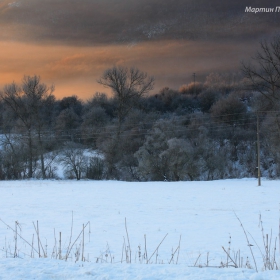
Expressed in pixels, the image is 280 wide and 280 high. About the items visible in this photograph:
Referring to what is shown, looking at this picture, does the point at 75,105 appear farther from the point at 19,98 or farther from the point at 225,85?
the point at 225,85

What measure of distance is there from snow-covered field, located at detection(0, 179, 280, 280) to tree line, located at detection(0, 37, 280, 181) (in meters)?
15.5

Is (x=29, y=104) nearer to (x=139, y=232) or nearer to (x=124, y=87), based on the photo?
(x=124, y=87)

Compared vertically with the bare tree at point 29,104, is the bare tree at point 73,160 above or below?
below

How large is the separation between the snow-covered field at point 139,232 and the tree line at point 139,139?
15522 mm

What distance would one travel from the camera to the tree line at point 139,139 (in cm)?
3684

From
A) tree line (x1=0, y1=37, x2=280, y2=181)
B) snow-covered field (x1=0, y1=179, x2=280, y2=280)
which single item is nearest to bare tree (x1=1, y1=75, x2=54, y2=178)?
tree line (x1=0, y1=37, x2=280, y2=181)

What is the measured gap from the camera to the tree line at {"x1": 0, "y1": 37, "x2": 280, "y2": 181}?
36844mm

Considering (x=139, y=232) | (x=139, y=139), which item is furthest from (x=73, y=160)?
(x=139, y=232)

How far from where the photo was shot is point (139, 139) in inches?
1711

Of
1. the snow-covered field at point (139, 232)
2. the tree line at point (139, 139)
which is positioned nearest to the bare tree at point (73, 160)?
the tree line at point (139, 139)

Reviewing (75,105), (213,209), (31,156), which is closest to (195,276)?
(213,209)

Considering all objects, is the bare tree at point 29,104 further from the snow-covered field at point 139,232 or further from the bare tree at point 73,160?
the snow-covered field at point 139,232

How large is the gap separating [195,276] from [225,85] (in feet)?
210

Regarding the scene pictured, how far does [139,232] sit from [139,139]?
32306mm
